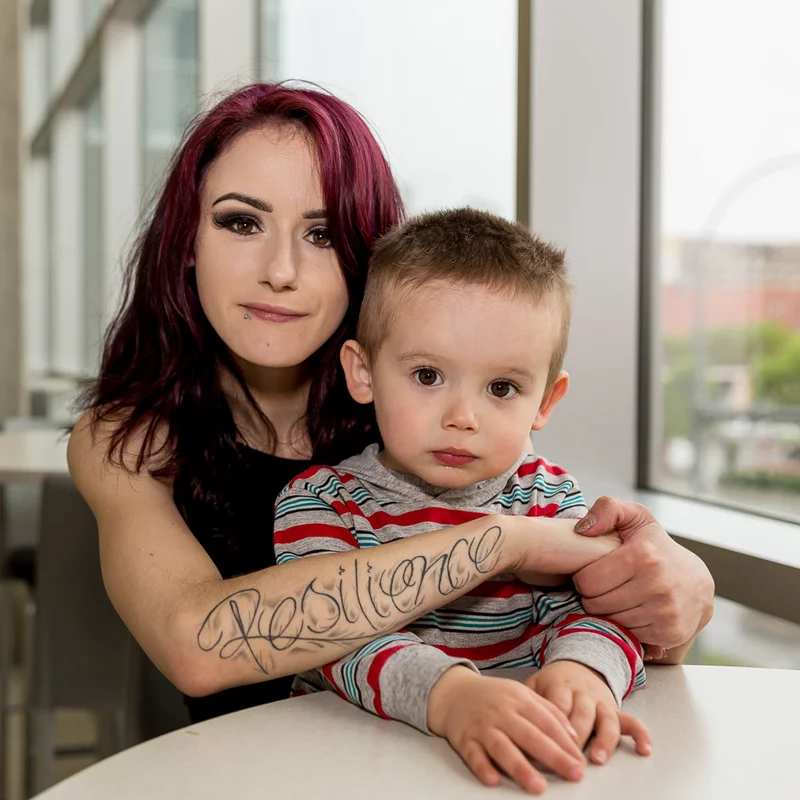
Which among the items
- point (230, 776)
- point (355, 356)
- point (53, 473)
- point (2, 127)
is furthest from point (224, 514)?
point (2, 127)

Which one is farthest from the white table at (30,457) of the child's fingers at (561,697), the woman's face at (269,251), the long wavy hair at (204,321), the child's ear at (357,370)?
the child's fingers at (561,697)

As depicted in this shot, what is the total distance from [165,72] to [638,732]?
179 inches

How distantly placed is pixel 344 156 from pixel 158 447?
435 mm

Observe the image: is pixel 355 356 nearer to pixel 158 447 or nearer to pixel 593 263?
pixel 158 447

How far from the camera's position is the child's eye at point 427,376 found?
0.96 meters

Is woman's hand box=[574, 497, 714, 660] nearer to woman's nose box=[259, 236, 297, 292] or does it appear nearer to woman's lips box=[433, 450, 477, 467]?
woman's lips box=[433, 450, 477, 467]

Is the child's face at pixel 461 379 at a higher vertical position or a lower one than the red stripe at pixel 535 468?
higher

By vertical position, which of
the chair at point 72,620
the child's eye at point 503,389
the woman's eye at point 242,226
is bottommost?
the chair at point 72,620

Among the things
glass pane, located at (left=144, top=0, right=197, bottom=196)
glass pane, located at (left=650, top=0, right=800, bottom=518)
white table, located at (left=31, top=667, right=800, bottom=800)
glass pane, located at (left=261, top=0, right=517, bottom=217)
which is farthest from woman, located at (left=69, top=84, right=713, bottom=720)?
glass pane, located at (left=144, top=0, right=197, bottom=196)

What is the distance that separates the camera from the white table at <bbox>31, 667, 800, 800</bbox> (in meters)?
0.67

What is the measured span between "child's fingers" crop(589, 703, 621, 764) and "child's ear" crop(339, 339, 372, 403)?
0.42 m

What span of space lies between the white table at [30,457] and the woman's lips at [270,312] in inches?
26.4

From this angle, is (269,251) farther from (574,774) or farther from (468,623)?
(574,774)

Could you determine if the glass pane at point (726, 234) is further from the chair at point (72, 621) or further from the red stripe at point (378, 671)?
the chair at point (72, 621)
